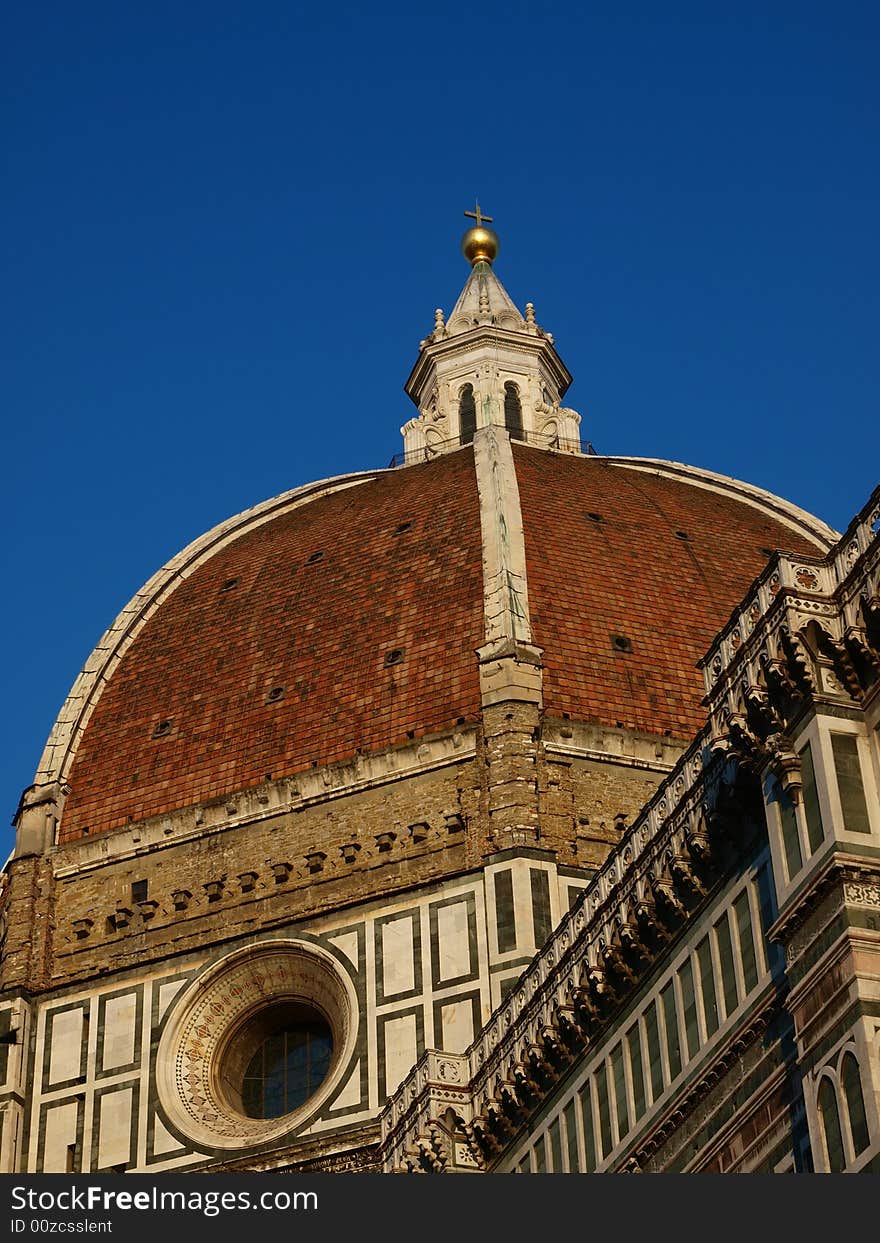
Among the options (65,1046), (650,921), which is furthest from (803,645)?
(65,1046)

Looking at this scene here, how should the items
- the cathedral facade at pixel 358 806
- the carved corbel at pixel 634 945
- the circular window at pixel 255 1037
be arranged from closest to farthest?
1. the carved corbel at pixel 634 945
2. the cathedral facade at pixel 358 806
3. the circular window at pixel 255 1037

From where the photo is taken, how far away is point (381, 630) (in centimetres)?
5466

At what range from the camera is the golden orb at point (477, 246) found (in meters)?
77.5

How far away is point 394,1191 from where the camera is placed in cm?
2231

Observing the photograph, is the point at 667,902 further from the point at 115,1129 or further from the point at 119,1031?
the point at 119,1031

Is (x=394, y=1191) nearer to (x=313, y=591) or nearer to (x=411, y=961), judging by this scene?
(x=411, y=961)

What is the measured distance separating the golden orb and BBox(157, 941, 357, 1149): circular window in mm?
31682

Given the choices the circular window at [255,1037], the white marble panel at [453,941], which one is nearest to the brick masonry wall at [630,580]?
the white marble panel at [453,941]

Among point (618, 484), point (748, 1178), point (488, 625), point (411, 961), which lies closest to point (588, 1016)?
point (748, 1178)

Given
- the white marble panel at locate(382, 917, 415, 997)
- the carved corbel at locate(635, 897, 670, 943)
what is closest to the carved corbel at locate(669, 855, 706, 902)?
the carved corbel at locate(635, 897, 670, 943)

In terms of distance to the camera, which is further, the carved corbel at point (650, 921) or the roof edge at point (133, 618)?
the roof edge at point (133, 618)

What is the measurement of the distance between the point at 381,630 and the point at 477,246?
25376mm

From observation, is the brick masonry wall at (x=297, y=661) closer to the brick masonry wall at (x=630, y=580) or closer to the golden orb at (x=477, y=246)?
the brick masonry wall at (x=630, y=580)

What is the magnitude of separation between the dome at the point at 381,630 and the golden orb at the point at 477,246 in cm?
1690
